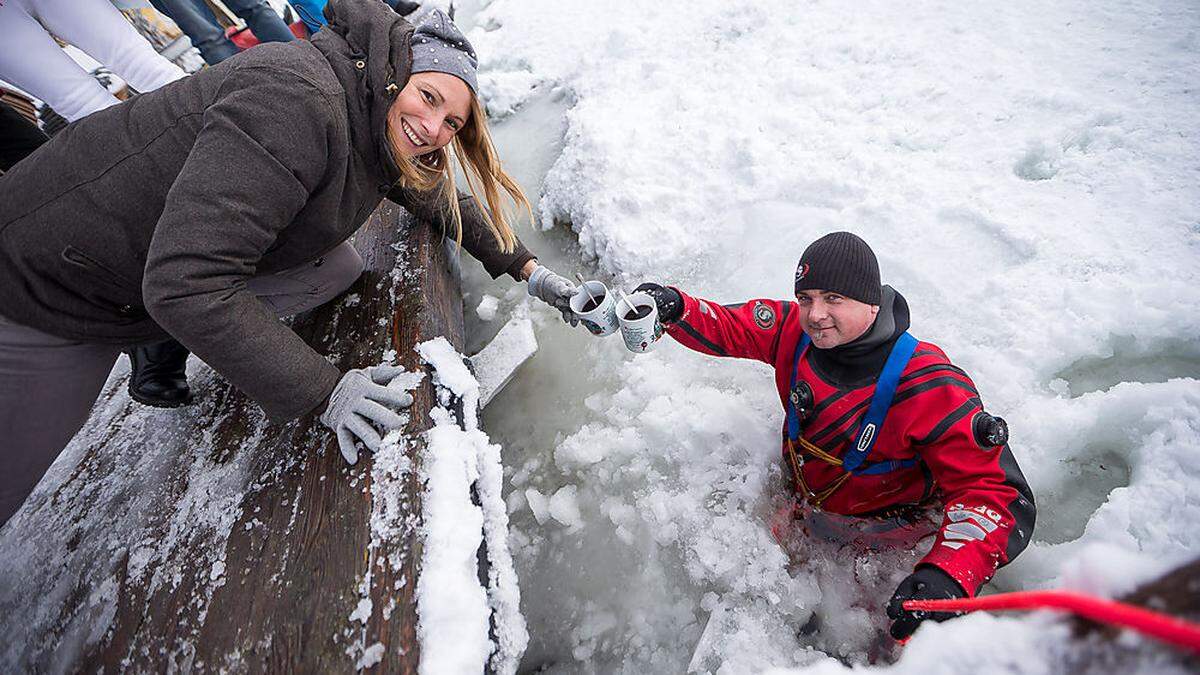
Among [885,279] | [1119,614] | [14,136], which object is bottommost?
[885,279]

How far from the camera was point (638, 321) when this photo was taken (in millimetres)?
1839

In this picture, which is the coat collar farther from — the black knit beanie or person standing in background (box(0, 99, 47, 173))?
person standing in background (box(0, 99, 47, 173))

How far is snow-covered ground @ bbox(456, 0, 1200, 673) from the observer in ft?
6.18

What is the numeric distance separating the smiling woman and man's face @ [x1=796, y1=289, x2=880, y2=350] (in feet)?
4.39

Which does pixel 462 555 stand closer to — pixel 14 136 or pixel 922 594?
pixel 922 594

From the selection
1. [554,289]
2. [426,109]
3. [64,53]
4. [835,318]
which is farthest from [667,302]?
[64,53]

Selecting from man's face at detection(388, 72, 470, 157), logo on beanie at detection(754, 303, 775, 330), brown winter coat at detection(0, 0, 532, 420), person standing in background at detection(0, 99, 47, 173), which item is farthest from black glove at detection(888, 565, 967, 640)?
person standing in background at detection(0, 99, 47, 173)

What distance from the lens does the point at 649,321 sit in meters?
1.86

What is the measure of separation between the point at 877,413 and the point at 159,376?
9.33ft

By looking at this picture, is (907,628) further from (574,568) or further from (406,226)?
(406,226)

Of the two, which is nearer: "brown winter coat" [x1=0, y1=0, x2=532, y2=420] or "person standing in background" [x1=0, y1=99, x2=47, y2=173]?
"brown winter coat" [x1=0, y1=0, x2=532, y2=420]

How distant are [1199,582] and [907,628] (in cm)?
129

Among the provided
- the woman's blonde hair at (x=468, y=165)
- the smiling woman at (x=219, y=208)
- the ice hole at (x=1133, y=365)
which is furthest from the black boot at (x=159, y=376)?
the ice hole at (x=1133, y=365)

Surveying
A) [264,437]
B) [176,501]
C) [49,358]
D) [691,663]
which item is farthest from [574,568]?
[49,358]
